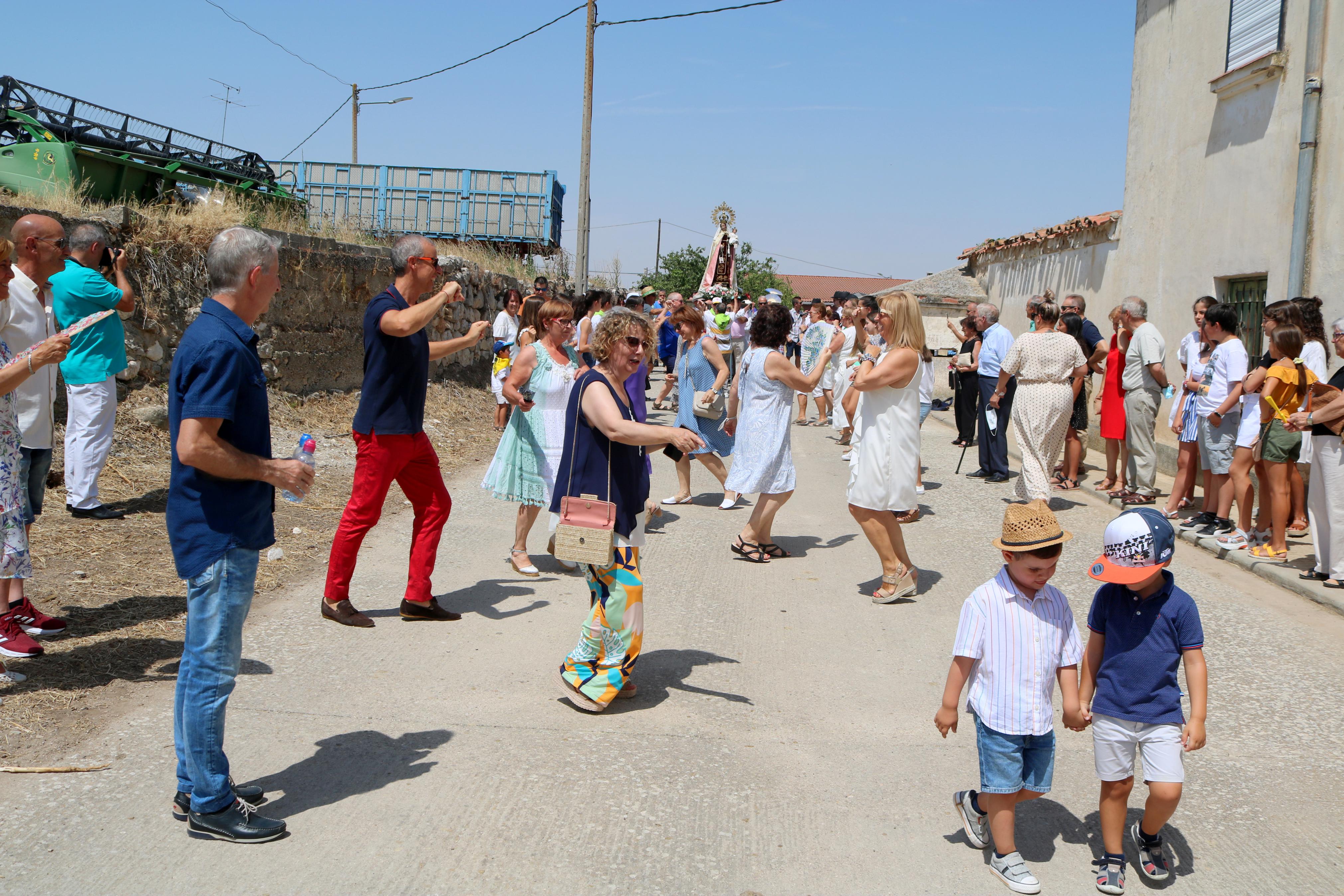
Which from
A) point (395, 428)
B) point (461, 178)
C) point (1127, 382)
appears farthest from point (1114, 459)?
point (461, 178)

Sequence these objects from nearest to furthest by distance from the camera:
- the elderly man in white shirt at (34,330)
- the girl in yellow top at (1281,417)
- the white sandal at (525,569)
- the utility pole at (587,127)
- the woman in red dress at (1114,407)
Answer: the elderly man in white shirt at (34,330) → the white sandal at (525,569) → the girl in yellow top at (1281,417) → the woman in red dress at (1114,407) → the utility pole at (587,127)

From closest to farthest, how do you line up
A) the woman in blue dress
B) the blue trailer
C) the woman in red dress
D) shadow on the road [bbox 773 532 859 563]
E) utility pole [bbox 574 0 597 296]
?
1. shadow on the road [bbox 773 532 859 563]
2. the woman in blue dress
3. the woman in red dress
4. utility pole [bbox 574 0 597 296]
5. the blue trailer

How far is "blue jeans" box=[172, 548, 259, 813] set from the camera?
3.05 meters

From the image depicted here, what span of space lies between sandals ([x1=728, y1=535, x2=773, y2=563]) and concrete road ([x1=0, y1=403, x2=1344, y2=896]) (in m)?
0.90

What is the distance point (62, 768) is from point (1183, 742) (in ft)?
12.3

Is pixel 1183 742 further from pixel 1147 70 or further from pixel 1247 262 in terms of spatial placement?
pixel 1147 70

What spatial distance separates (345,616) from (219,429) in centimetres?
244

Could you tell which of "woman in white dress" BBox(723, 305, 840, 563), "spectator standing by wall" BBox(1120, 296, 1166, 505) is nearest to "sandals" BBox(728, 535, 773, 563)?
"woman in white dress" BBox(723, 305, 840, 563)

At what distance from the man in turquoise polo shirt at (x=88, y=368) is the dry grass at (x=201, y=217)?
1344mm

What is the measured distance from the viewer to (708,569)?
681 cm

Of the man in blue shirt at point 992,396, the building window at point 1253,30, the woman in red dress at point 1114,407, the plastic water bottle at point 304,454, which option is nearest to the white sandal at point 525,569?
the plastic water bottle at point 304,454

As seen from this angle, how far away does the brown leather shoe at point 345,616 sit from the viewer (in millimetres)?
5207

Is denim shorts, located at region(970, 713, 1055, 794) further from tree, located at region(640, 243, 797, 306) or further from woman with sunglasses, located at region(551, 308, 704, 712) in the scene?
tree, located at region(640, 243, 797, 306)

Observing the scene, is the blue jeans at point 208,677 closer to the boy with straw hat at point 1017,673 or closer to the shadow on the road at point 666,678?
the shadow on the road at point 666,678
